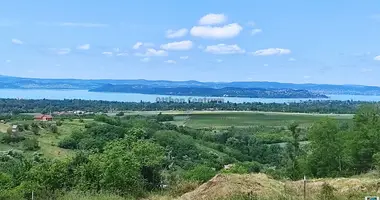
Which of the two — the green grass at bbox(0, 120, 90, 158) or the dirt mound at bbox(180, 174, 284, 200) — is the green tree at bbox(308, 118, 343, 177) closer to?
the dirt mound at bbox(180, 174, 284, 200)

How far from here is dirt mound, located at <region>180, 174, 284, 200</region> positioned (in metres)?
12.2

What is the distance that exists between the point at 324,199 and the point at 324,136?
60.1ft

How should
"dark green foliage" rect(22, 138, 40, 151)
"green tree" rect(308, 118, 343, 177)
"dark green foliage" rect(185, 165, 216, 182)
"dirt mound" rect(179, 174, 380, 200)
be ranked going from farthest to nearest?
"dark green foliage" rect(22, 138, 40, 151)
"green tree" rect(308, 118, 343, 177)
"dark green foliage" rect(185, 165, 216, 182)
"dirt mound" rect(179, 174, 380, 200)

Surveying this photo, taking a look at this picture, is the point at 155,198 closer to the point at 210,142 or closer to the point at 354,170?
the point at 354,170

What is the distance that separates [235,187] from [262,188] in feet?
2.07

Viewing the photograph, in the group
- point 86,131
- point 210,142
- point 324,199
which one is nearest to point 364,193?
point 324,199

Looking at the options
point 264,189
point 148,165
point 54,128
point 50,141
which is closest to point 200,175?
point 148,165

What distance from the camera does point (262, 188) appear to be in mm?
12492

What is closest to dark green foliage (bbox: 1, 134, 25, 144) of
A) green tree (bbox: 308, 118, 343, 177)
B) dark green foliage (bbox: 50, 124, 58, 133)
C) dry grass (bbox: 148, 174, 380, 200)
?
dark green foliage (bbox: 50, 124, 58, 133)

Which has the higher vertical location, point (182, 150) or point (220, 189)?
point (220, 189)

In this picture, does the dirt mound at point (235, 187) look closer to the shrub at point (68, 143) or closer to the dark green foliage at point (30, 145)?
the dark green foliage at point (30, 145)

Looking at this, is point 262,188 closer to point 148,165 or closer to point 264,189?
point 264,189

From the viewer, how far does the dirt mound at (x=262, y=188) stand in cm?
1211

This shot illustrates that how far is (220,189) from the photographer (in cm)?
1266
